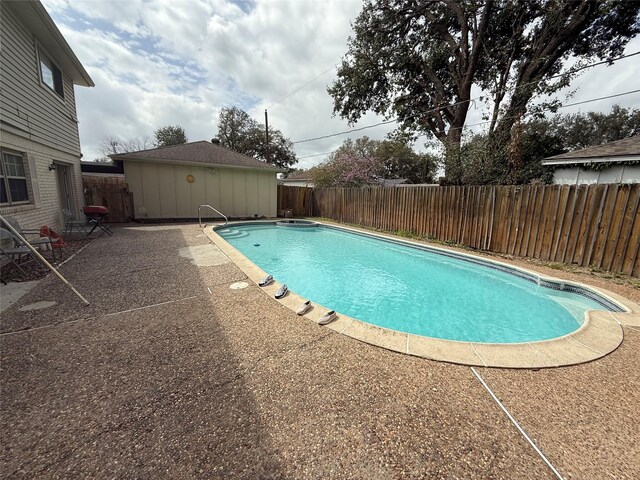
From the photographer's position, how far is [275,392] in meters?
1.98

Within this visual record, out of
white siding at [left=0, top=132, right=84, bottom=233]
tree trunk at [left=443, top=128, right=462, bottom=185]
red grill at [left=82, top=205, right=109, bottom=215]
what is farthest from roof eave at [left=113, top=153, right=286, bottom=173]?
tree trunk at [left=443, top=128, right=462, bottom=185]

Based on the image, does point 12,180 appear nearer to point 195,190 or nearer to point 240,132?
point 195,190

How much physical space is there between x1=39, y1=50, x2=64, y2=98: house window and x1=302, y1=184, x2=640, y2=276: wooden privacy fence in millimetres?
11392

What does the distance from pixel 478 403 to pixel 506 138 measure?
1253 cm

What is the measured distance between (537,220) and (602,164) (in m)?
7.57

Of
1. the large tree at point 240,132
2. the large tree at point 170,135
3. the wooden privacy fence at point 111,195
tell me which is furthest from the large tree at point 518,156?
the large tree at point 170,135

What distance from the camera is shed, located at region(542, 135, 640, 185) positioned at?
952 cm

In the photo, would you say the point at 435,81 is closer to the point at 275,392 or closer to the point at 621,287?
the point at 621,287

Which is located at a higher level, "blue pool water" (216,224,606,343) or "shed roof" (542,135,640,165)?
"shed roof" (542,135,640,165)

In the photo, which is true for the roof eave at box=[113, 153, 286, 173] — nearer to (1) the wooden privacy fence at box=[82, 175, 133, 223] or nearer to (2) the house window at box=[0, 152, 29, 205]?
(1) the wooden privacy fence at box=[82, 175, 133, 223]

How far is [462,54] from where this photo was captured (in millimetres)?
12609

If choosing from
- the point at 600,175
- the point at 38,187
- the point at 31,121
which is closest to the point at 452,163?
the point at 600,175

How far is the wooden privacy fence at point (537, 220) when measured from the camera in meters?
5.14

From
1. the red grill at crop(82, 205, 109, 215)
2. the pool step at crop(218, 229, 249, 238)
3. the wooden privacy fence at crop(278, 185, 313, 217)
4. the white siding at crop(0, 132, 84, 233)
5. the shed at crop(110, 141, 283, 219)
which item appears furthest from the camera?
the wooden privacy fence at crop(278, 185, 313, 217)
